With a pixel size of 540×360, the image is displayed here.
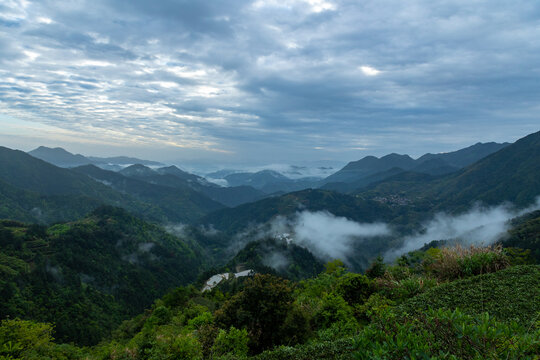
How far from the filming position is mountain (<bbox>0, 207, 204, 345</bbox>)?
3081 inches

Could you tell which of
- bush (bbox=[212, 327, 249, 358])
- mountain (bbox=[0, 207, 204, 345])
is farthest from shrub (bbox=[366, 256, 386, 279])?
mountain (bbox=[0, 207, 204, 345])

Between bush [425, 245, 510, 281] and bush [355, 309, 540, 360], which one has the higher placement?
bush [355, 309, 540, 360]

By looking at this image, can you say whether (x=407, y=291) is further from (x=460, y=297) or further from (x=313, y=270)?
(x=313, y=270)

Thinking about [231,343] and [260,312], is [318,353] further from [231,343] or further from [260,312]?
[260,312]

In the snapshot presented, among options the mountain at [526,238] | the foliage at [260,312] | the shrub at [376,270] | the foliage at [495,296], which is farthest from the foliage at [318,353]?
the mountain at [526,238]

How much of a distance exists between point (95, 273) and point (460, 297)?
457 feet

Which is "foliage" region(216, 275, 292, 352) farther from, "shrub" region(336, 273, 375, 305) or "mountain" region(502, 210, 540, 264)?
"mountain" region(502, 210, 540, 264)

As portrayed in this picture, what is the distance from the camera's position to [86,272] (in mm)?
111125

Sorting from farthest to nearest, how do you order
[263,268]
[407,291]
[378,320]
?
[263,268]
[407,291]
[378,320]

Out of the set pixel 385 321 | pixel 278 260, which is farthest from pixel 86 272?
pixel 385 321

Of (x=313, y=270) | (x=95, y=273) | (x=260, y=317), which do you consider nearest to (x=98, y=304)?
(x=95, y=273)

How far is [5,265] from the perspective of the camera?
8506 centimetres

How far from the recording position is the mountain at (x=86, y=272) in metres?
78.2

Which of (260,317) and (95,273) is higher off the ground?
(260,317)
